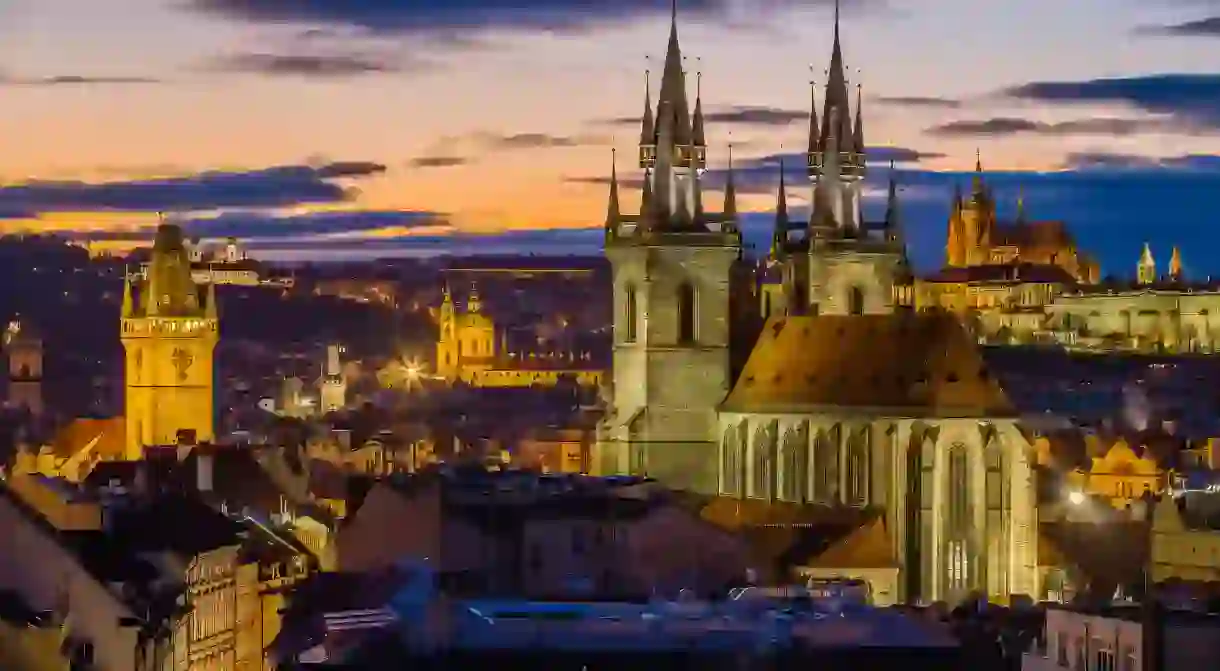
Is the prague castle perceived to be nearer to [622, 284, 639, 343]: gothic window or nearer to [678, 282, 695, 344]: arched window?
[622, 284, 639, 343]: gothic window

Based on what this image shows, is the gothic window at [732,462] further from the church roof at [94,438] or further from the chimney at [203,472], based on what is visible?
the church roof at [94,438]

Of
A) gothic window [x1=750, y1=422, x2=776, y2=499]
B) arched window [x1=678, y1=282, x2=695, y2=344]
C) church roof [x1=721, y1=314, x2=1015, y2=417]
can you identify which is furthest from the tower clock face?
gothic window [x1=750, y1=422, x2=776, y2=499]

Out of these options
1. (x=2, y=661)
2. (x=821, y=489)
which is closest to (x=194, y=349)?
(x=821, y=489)

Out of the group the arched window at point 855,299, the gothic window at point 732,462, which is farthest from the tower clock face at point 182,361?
the gothic window at point 732,462

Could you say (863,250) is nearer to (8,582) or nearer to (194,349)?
(194,349)

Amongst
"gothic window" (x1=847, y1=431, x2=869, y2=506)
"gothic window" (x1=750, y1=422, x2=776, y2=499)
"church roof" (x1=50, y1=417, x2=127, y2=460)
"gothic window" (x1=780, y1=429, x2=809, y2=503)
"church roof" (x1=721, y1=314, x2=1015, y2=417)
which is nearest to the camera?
"church roof" (x1=721, y1=314, x2=1015, y2=417)

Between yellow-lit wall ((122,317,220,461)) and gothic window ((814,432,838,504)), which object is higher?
yellow-lit wall ((122,317,220,461))

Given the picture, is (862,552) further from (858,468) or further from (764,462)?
(764,462)
